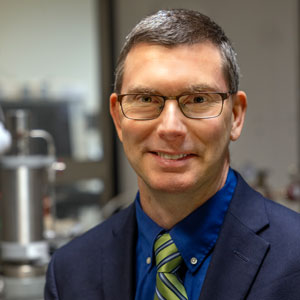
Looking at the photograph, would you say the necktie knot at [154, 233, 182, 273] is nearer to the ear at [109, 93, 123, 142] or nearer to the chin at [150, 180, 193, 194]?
the chin at [150, 180, 193, 194]

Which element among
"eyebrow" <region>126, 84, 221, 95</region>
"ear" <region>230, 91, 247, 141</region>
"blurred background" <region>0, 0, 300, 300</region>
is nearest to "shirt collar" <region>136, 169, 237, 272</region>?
"ear" <region>230, 91, 247, 141</region>

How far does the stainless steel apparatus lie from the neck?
3.14 ft

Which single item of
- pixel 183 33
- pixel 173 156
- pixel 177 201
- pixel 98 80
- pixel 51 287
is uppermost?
pixel 183 33

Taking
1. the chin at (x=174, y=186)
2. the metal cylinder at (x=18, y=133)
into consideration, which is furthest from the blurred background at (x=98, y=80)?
the chin at (x=174, y=186)

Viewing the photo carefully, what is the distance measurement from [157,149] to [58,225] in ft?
6.11

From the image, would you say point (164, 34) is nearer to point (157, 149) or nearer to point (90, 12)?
point (157, 149)

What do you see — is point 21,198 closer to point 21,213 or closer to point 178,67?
point 21,213

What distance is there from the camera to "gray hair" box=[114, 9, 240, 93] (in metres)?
1.06

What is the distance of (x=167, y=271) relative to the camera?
1.10 metres

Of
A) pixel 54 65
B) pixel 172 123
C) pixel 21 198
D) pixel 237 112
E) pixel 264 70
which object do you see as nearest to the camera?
pixel 172 123

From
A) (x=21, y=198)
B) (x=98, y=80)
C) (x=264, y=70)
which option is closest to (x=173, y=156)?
(x=21, y=198)

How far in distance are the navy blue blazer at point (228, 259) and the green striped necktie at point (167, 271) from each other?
0.06m

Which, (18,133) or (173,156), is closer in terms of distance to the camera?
(173,156)

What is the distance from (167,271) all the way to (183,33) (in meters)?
0.46
